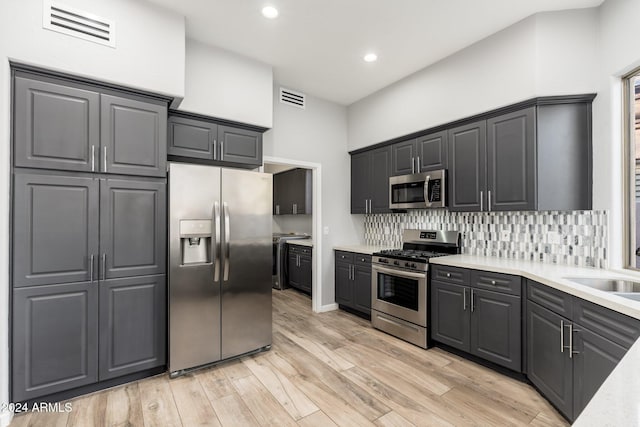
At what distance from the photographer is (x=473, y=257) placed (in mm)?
3383

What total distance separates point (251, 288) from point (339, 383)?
47.0 inches

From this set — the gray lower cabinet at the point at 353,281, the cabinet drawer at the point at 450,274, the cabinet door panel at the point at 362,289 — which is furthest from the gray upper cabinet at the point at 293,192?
the cabinet drawer at the point at 450,274

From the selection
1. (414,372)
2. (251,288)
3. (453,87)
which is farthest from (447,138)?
(251,288)

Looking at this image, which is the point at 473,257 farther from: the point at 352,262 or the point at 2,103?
the point at 2,103

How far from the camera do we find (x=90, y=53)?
234cm

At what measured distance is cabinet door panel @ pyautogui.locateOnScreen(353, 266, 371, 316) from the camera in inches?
161

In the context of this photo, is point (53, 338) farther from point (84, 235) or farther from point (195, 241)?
point (195, 241)

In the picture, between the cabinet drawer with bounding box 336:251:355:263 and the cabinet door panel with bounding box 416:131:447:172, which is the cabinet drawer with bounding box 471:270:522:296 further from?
the cabinet drawer with bounding box 336:251:355:263

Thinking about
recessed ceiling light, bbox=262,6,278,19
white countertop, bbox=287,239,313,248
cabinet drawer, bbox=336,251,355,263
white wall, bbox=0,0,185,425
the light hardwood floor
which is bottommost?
the light hardwood floor

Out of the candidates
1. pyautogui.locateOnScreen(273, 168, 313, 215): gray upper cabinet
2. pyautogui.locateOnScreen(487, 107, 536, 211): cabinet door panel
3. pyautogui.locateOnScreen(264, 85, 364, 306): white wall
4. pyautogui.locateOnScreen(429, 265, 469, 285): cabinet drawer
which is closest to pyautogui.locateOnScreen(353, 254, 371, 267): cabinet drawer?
pyautogui.locateOnScreen(264, 85, 364, 306): white wall

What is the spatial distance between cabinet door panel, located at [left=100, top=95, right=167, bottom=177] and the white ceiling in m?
0.90

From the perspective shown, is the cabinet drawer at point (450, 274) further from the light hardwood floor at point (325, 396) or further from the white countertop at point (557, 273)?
the light hardwood floor at point (325, 396)

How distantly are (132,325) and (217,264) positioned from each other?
31.9 inches

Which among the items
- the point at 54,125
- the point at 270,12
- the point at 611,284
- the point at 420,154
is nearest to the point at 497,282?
the point at 611,284
